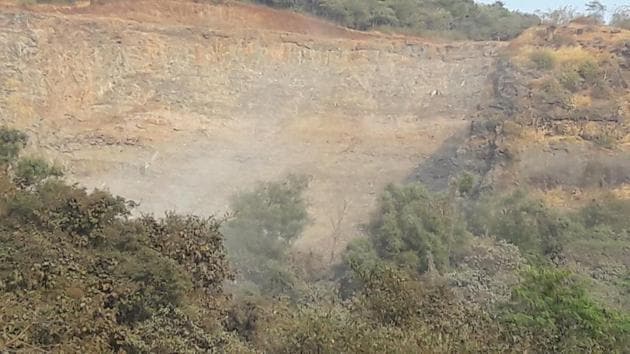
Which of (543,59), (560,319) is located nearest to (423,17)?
(543,59)

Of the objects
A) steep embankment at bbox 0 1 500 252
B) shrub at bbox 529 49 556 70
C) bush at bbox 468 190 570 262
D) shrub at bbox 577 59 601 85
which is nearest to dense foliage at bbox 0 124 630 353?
bush at bbox 468 190 570 262

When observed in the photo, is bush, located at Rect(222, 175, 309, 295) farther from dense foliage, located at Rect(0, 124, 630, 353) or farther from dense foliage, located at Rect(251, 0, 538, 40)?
dense foliage, located at Rect(251, 0, 538, 40)

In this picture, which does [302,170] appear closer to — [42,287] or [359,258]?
[359,258]

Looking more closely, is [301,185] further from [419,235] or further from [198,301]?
[198,301]

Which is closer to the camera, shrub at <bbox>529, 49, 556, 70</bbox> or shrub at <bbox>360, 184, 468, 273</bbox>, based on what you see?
shrub at <bbox>360, 184, 468, 273</bbox>

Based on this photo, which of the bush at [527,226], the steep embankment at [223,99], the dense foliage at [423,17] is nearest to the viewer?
the bush at [527,226]

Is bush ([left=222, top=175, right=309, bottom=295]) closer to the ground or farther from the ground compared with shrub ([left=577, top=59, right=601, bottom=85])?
closer to the ground

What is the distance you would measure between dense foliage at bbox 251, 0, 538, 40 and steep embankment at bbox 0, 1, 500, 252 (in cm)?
238

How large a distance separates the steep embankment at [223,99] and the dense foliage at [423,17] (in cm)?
238

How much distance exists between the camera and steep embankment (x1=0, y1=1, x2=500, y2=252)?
26.6 meters

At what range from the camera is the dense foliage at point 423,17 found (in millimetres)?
37562

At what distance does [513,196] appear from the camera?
2356 cm

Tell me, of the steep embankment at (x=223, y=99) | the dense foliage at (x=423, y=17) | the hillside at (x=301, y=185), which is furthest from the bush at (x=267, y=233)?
the dense foliage at (x=423, y=17)

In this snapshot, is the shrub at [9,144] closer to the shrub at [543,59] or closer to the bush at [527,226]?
the bush at [527,226]
